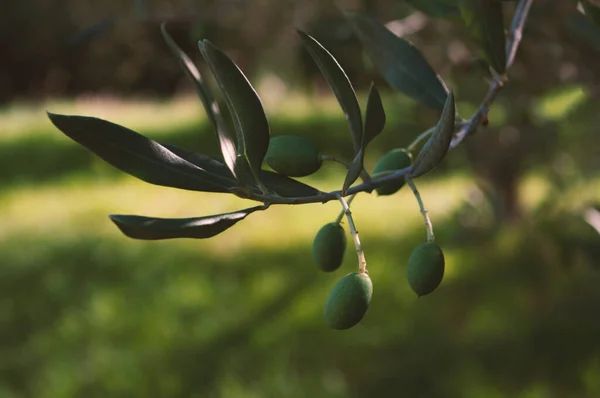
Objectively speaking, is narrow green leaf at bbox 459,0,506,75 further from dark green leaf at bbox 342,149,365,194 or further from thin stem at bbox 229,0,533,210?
dark green leaf at bbox 342,149,365,194

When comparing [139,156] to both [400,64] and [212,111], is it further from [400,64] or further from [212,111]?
[400,64]

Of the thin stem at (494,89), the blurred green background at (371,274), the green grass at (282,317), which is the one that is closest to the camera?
the thin stem at (494,89)

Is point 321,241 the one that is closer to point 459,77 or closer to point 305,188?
point 305,188

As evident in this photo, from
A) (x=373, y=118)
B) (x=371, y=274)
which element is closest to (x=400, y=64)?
(x=373, y=118)

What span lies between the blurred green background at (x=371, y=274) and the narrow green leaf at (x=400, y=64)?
280 mm

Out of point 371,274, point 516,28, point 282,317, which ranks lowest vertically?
point 371,274

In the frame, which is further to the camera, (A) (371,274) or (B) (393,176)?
(A) (371,274)

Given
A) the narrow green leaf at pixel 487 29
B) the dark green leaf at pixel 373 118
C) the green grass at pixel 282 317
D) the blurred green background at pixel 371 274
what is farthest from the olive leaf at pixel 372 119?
the green grass at pixel 282 317

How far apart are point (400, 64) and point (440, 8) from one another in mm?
57

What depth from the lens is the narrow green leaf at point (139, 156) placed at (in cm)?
44

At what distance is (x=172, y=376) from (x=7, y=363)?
0.51 metres

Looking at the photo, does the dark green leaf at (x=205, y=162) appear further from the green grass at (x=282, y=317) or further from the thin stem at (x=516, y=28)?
the green grass at (x=282, y=317)

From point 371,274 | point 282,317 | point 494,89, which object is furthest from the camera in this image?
point 371,274

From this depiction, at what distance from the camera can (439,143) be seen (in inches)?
17.8
